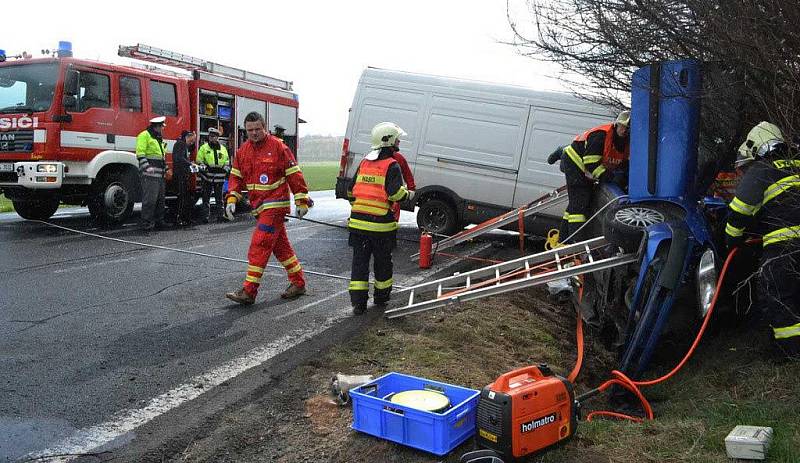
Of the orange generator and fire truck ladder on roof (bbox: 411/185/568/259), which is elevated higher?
fire truck ladder on roof (bbox: 411/185/568/259)

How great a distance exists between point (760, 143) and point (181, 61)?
12.0m

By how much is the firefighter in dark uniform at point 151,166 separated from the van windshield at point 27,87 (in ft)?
4.97

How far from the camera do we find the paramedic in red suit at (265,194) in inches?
251

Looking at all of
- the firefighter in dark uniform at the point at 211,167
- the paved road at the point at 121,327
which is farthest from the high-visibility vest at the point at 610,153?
the firefighter in dark uniform at the point at 211,167

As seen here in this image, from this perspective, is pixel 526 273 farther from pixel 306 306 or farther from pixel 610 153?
pixel 610 153

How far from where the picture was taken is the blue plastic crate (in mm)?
3246

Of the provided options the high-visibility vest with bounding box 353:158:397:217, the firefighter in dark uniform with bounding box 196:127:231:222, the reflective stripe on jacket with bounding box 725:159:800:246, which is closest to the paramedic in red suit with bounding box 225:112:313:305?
the high-visibility vest with bounding box 353:158:397:217

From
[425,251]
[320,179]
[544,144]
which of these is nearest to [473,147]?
[544,144]

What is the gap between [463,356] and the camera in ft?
15.9

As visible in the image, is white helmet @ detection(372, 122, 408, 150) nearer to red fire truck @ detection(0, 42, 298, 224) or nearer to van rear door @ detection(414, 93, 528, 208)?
van rear door @ detection(414, 93, 528, 208)

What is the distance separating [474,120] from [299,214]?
183 inches

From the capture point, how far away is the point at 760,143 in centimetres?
A: 480

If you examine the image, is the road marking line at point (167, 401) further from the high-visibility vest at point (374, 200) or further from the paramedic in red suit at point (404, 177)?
the paramedic in red suit at point (404, 177)

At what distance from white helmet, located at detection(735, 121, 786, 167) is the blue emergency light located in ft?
33.5
